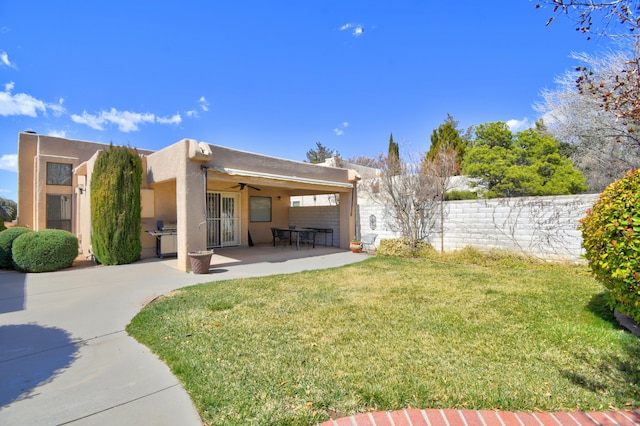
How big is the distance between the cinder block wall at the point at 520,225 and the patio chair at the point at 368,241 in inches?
103

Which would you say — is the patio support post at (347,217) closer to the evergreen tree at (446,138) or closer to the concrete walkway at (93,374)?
the concrete walkway at (93,374)

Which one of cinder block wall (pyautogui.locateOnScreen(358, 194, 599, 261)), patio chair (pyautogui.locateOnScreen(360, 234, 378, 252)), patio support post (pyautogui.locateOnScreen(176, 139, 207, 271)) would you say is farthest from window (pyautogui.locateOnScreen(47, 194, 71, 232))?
cinder block wall (pyautogui.locateOnScreen(358, 194, 599, 261))

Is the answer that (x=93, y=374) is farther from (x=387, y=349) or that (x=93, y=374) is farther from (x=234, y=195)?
(x=234, y=195)

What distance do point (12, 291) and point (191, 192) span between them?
4.80 metres

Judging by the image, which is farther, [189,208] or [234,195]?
[234,195]

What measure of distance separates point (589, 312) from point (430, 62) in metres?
10.4

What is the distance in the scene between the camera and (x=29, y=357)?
3994 mm

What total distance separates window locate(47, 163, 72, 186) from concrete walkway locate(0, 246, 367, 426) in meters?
7.75

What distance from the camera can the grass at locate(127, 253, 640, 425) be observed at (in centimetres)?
298

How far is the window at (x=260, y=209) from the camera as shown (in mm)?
17125

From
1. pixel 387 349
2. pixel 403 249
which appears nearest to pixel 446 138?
pixel 403 249

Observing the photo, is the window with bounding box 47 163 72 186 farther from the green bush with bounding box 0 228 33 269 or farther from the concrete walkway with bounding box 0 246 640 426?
the concrete walkway with bounding box 0 246 640 426

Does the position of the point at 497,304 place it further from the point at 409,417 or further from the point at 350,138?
the point at 350,138

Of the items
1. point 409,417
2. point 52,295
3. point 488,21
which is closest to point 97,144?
point 52,295
